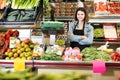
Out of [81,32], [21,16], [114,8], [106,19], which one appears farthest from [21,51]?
[114,8]

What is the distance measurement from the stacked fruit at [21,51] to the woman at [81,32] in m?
1.47

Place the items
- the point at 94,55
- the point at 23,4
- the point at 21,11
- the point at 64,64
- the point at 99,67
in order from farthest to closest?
1. the point at 23,4
2. the point at 21,11
3. the point at 94,55
4. the point at 64,64
5. the point at 99,67

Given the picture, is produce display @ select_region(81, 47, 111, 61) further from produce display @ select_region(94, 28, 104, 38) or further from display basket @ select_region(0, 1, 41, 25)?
produce display @ select_region(94, 28, 104, 38)

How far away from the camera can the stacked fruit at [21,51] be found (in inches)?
162

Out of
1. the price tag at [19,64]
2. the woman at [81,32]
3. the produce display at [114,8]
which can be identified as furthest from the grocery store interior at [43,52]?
the produce display at [114,8]

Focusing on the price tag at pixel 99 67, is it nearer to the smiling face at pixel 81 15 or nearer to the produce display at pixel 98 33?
the smiling face at pixel 81 15

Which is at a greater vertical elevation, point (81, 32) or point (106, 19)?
point (106, 19)

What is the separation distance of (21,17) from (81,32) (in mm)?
1264

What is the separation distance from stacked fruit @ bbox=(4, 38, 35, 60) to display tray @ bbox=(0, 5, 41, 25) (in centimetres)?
74

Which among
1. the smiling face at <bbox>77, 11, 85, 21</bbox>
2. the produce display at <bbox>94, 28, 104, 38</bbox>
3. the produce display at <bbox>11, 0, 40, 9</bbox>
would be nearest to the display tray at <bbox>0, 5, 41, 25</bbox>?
the produce display at <bbox>11, 0, 40, 9</bbox>

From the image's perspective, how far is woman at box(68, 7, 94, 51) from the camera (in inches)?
218

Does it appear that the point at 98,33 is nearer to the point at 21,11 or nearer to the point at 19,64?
the point at 21,11

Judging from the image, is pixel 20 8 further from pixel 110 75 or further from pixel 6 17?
pixel 110 75

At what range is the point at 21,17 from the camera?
5180 millimetres
